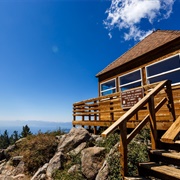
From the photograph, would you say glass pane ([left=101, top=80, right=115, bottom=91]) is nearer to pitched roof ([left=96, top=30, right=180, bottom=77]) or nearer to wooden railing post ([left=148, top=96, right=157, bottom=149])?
pitched roof ([left=96, top=30, right=180, bottom=77])

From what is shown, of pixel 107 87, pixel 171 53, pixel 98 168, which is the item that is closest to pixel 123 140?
pixel 98 168

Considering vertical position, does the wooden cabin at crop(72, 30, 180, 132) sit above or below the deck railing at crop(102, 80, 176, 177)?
above

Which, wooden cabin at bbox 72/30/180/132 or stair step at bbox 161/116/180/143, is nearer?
stair step at bbox 161/116/180/143

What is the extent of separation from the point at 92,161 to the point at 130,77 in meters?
6.81

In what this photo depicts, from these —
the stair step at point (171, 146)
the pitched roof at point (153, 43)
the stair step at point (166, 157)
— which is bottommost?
the stair step at point (166, 157)

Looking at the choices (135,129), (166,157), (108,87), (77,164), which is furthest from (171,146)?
(108,87)

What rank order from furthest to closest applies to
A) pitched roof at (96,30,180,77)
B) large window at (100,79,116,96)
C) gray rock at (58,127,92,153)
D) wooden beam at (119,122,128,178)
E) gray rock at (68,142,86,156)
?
large window at (100,79,116,96), pitched roof at (96,30,180,77), gray rock at (58,127,92,153), gray rock at (68,142,86,156), wooden beam at (119,122,128,178)

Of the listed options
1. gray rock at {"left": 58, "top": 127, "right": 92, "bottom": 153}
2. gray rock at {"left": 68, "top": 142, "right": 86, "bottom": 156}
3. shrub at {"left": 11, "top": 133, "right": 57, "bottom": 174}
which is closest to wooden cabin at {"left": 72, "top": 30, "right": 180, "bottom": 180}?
gray rock at {"left": 58, "top": 127, "right": 92, "bottom": 153}

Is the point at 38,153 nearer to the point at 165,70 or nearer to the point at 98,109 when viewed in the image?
the point at 98,109

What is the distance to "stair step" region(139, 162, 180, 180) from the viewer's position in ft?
9.63

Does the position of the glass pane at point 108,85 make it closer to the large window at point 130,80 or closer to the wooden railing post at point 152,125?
the large window at point 130,80

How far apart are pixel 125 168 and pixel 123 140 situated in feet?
1.74

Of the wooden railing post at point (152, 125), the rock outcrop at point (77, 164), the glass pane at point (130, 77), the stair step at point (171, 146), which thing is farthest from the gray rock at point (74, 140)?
the stair step at point (171, 146)

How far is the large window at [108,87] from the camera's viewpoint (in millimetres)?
12563
